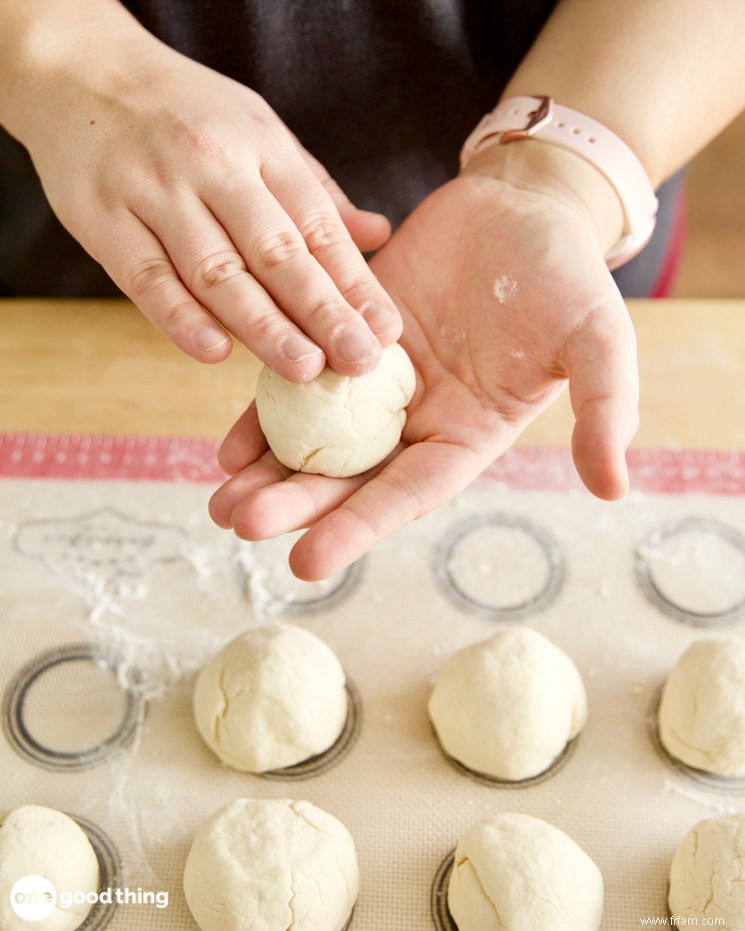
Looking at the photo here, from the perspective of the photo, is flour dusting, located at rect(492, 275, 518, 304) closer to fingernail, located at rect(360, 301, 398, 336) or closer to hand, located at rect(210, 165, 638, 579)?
hand, located at rect(210, 165, 638, 579)

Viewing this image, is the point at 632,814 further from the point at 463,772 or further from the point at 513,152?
the point at 513,152

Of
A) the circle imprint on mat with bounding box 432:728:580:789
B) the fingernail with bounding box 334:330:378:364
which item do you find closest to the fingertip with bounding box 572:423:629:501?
the fingernail with bounding box 334:330:378:364

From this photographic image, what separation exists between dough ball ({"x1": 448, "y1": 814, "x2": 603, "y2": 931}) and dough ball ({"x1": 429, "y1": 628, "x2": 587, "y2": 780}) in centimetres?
10

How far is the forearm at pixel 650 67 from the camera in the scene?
126 centimetres

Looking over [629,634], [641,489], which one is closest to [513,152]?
[641,489]

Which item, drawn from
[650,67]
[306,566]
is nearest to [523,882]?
[306,566]

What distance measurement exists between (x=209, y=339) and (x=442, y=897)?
759mm

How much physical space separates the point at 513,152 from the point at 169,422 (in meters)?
0.75

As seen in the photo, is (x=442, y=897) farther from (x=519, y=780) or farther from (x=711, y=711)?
(x=711, y=711)

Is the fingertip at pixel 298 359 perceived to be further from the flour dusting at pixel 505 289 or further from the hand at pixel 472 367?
the flour dusting at pixel 505 289

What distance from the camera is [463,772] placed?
1264 mm

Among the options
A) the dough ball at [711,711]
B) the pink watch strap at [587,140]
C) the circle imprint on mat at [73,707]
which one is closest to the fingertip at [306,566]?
the circle imprint on mat at [73,707]

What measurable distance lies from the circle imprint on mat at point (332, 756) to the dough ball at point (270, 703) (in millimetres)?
15

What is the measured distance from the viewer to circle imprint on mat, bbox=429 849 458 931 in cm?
113
